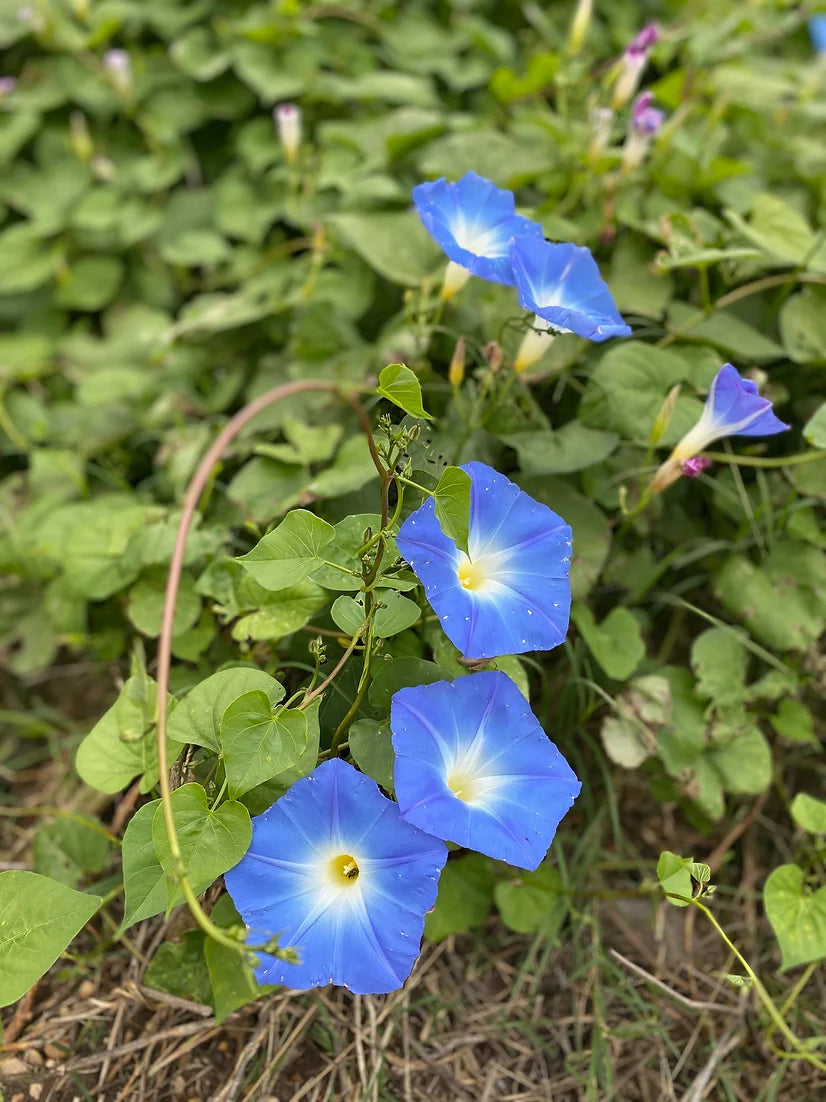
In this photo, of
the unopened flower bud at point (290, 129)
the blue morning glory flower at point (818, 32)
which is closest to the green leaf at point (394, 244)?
the unopened flower bud at point (290, 129)

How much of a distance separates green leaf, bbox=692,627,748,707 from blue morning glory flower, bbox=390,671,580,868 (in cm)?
62

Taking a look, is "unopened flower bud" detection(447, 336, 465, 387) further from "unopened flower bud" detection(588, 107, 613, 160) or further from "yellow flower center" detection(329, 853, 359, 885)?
"yellow flower center" detection(329, 853, 359, 885)

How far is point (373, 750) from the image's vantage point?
1251mm

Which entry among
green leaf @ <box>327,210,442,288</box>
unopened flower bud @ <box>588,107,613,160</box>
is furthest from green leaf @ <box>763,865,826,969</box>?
unopened flower bud @ <box>588,107,613,160</box>

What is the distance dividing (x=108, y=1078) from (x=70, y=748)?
0.84 meters

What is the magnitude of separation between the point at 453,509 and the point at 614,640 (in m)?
0.69

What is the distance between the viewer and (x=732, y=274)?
6.69 ft

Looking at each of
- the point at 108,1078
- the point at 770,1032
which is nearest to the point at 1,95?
the point at 108,1078

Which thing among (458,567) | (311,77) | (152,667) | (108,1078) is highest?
(311,77)

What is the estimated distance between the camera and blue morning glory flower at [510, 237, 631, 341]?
4.62ft

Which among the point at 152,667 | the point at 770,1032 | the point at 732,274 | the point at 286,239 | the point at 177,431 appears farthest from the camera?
the point at 286,239

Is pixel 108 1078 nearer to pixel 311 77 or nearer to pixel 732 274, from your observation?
pixel 732 274

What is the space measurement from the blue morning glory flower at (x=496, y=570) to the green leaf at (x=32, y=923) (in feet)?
2.21

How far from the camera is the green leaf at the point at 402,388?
1.11 m
